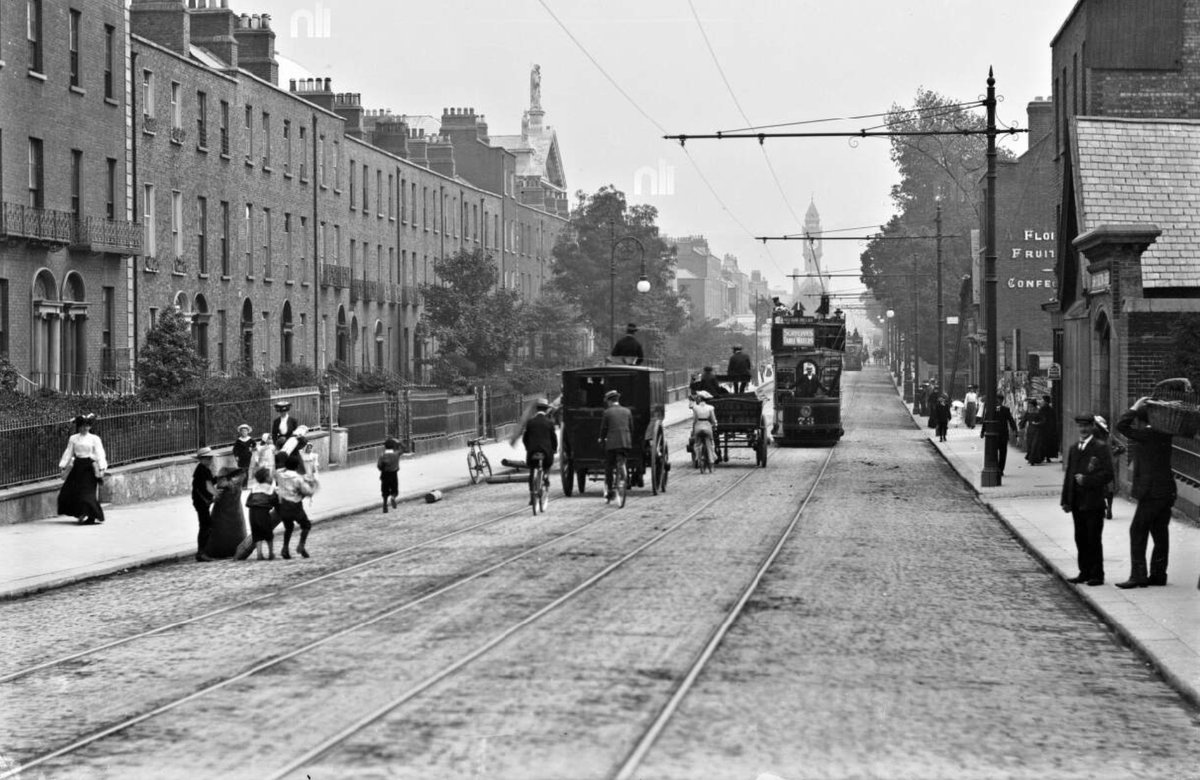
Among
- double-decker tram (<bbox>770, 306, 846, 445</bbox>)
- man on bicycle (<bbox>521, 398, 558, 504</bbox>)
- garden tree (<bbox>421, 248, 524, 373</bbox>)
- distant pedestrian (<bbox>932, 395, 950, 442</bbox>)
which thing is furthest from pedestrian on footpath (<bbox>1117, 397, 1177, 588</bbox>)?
garden tree (<bbox>421, 248, 524, 373</bbox>)

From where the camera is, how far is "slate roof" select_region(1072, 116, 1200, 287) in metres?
28.5

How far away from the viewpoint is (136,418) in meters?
27.0

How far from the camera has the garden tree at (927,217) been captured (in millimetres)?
98062

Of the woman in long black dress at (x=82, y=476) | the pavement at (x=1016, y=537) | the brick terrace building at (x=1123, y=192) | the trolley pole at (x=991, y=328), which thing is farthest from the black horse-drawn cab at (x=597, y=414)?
the brick terrace building at (x=1123, y=192)

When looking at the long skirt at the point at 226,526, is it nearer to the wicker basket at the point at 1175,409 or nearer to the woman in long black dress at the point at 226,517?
the woman in long black dress at the point at 226,517

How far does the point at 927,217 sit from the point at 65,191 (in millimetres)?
78656

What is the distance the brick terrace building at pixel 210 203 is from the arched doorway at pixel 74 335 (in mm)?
53

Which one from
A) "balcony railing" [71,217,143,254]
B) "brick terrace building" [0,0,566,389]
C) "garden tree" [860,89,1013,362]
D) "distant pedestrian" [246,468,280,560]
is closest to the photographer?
"distant pedestrian" [246,468,280,560]

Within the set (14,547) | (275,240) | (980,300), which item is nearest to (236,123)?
(275,240)

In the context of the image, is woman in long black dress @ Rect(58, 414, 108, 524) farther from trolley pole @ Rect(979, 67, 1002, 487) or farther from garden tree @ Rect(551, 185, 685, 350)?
garden tree @ Rect(551, 185, 685, 350)

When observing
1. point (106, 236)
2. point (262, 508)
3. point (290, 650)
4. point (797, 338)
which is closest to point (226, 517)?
point (262, 508)

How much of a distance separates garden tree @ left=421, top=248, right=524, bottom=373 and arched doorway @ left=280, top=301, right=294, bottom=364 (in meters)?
9.65

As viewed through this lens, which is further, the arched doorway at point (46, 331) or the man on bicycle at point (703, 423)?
the arched doorway at point (46, 331)

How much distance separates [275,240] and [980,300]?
35.4m
